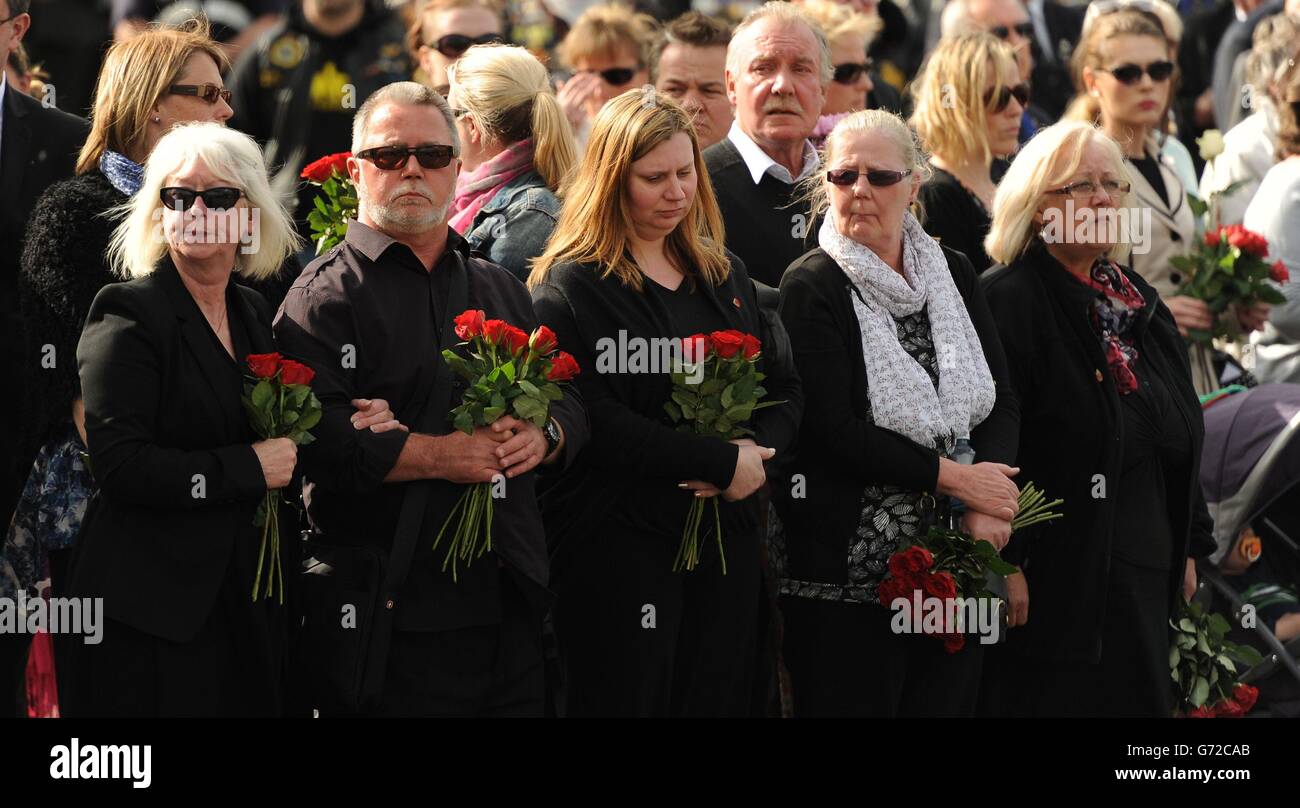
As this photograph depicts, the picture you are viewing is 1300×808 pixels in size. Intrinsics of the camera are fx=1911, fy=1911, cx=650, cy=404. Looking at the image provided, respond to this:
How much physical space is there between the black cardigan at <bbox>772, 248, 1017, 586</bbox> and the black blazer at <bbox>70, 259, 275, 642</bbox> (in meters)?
1.89

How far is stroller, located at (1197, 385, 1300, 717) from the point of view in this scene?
23.7 ft

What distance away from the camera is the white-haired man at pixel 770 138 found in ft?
22.6

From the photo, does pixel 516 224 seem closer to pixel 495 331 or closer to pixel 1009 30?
pixel 495 331

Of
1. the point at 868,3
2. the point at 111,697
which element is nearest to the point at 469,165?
the point at 111,697

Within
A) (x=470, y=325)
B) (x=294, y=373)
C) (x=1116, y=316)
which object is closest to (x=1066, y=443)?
(x=1116, y=316)

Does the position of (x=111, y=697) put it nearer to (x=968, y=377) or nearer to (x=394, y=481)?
(x=394, y=481)

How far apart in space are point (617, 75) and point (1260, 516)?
11.3ft

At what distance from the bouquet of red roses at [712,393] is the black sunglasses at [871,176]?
2.48 feet

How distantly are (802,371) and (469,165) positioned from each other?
4.93 feet

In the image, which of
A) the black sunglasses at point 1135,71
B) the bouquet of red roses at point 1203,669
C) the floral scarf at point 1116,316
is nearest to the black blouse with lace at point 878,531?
the floral scarf at point 1116,316

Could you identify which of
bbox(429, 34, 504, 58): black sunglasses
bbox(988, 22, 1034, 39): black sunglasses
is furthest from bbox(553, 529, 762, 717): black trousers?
bbox(988, 22, 1034, 39): black sunglasses

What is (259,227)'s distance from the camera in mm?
5480

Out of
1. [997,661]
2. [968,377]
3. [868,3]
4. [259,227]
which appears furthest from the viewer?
[868,3]

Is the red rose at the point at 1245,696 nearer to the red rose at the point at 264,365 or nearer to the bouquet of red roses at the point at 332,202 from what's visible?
the bouquet of red roses at the point at 332,202
